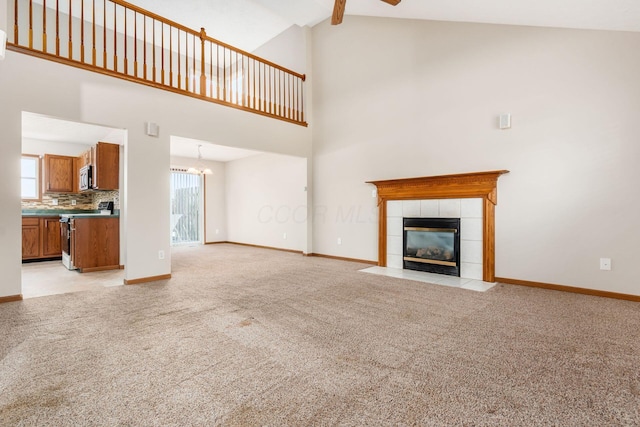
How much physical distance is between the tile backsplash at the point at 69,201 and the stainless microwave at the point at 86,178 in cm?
43

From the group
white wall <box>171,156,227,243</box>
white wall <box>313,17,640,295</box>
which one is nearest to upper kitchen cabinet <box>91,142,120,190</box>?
white wall <box>171,156,227,243</box>

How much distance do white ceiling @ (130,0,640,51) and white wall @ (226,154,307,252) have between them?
2824mm

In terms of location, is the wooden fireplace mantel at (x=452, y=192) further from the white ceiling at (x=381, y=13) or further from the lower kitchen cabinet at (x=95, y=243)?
the lower kitchen cabinet at (x=95, y=243)

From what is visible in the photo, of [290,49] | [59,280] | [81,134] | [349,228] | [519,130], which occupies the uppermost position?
[290,49]

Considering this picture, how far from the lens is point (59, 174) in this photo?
6184 mm

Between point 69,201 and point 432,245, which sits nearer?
point 432,245

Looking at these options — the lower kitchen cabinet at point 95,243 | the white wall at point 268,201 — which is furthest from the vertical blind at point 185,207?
the lower kitchen cabinet at point 95,243

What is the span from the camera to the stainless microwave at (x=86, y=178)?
5285 millimetres

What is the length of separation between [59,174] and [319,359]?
7.01 metres

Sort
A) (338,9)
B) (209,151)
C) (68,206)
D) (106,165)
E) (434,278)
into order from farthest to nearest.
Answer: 1. (209,151)
2. (68,206)
3. (106,165)
4. (434,278)
5. (338,9)

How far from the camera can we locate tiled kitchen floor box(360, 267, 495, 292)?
12.3 ft

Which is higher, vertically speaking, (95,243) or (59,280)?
(95,243)

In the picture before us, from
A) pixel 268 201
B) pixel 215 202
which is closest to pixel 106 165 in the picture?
pixel 268 201

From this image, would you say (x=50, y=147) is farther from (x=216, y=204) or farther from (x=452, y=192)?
(x=452, y=192)
